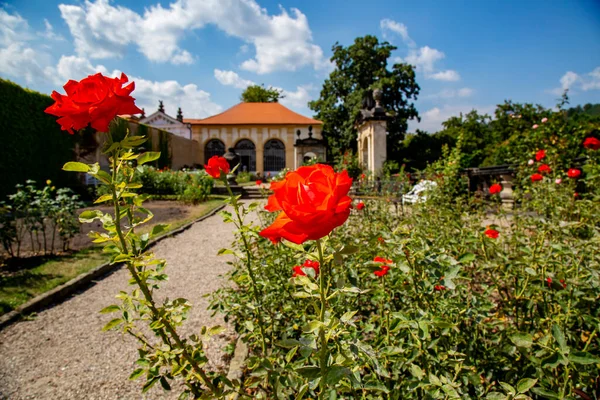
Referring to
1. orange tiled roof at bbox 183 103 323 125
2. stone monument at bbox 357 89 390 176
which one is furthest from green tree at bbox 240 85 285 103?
stone monument at bbox 357 89 390 176

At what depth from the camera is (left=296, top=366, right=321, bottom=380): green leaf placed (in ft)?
2.42

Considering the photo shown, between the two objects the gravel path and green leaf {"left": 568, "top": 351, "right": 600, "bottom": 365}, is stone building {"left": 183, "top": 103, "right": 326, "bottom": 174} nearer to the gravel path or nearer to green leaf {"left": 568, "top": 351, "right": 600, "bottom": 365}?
the gravel path

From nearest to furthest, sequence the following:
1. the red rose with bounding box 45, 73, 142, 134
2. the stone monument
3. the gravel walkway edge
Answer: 1. the red rose with bounding box 45, 73, 142, 134
2. the gravel walkway edge
3. the stone monument

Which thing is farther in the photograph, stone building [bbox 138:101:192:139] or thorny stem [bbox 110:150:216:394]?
stone building [bbox 138:101:192:139]

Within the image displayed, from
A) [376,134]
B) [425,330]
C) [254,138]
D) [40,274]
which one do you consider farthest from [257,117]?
[425,330]

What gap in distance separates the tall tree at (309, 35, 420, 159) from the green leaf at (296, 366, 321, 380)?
77.0 ft

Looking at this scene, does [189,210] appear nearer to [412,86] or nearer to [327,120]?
[327,120]

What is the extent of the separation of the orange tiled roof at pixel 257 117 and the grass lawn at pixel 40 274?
24.8 m

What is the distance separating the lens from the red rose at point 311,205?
595 mm

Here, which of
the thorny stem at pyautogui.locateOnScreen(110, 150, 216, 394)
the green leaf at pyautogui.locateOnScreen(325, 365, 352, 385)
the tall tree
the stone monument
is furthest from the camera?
the tall tree

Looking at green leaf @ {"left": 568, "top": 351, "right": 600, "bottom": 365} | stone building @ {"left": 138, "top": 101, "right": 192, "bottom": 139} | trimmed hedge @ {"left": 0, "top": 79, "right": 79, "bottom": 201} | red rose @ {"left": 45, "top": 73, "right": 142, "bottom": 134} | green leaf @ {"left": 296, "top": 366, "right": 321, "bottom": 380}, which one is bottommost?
green leaf @ {"left": 568, "top": 351, "right": 600, "bottom": 365}

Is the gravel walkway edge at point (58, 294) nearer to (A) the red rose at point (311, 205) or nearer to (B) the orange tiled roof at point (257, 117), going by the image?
(A) the red rose at point (311, 205)

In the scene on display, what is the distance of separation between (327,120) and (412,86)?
7089 millimetres

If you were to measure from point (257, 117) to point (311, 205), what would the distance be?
3123 cm
